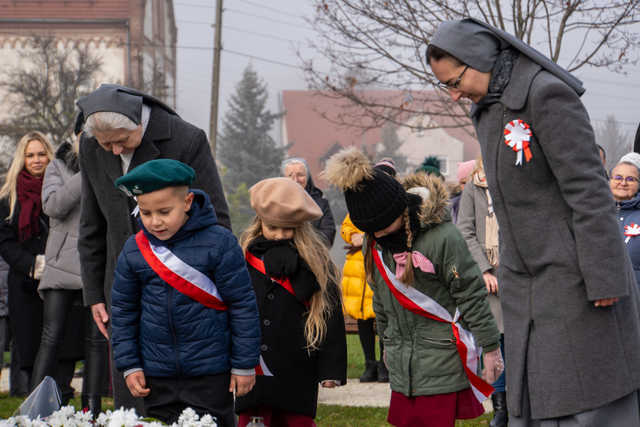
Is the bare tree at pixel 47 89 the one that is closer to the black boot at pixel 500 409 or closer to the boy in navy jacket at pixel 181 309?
the black boot at pixel 500 409

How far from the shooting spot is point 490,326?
156 inches

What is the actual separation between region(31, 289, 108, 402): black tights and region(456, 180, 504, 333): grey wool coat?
9.06 ft

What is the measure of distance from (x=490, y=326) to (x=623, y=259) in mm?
1121

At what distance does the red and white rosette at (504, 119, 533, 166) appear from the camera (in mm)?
3031

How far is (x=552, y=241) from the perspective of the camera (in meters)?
3.03

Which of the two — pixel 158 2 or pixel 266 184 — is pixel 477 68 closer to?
pixel 266 184

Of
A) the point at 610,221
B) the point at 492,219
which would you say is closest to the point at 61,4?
the point at 492,219

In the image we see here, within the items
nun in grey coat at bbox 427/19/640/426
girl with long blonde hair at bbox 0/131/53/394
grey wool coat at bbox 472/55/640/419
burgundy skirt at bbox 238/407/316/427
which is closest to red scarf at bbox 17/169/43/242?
girl with long blonde hair at bbox 0/131/53/394

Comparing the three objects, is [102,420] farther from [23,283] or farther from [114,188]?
[23,283]

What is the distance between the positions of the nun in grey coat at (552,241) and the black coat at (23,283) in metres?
4.46

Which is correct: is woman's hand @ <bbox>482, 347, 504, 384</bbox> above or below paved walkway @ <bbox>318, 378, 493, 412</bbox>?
above

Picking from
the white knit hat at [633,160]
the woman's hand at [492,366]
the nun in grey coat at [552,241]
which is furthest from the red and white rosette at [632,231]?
the nun in grey coat at [552,241]

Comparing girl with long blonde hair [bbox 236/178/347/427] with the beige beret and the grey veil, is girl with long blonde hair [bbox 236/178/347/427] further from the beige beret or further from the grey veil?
the grey veil

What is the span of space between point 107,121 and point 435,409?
6.83ft
